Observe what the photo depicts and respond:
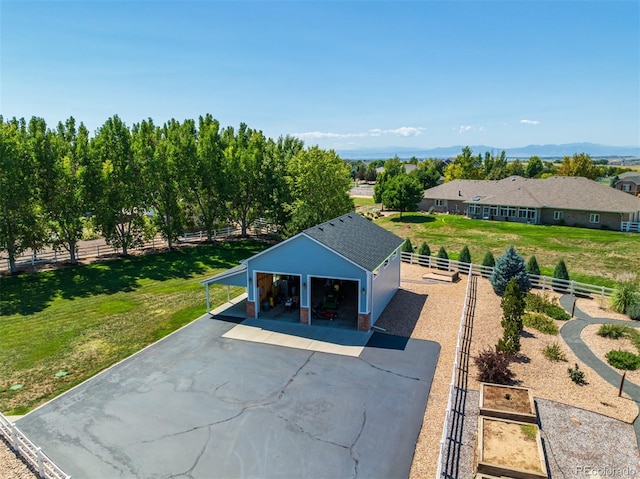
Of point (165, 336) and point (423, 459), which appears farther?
point (165, 336)

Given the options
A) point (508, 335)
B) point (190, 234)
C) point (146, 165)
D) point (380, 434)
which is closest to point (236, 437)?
point (380, 434)

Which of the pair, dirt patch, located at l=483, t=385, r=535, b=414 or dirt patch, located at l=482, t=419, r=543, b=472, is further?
dirt patch, located at l=483, t=385, r=535, b=414

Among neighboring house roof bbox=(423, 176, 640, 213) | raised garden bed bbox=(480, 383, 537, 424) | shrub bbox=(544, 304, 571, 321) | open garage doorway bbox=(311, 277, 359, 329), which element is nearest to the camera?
raised garden bed bbox=(480, 383, 537, 424)

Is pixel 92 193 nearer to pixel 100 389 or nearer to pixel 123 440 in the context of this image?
pixel 100 389

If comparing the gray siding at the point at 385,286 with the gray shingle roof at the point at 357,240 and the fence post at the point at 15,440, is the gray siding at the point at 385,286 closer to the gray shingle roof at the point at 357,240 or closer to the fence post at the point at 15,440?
the gray shingle roof at the point at 357,240

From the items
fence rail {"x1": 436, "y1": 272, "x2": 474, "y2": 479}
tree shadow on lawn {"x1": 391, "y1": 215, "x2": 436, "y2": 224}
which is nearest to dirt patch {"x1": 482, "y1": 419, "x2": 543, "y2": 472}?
fence rail {"x1": 436, "y1": 272, "x2": 474, "y2": 479}

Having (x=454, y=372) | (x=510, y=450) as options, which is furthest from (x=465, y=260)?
(x=510, y=450)

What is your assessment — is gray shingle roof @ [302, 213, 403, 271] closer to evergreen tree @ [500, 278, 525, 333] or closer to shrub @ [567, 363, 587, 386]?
evergreen tree @ [500, 278, 525, 333]
